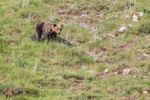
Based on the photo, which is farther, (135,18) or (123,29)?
(135,18)

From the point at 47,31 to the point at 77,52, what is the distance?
1272mm

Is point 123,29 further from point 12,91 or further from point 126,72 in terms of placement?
point 12,91

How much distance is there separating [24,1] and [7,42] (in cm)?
409

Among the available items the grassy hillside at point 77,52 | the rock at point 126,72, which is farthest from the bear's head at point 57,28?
the rock at point 126,72

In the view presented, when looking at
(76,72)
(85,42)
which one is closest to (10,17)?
(85,42)

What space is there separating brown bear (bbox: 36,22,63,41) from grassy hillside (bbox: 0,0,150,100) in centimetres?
32

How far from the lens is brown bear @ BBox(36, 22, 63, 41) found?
14.8 m

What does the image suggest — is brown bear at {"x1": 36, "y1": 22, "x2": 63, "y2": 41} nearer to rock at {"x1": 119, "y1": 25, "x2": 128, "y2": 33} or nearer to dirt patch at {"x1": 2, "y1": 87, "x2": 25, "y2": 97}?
rock at {"x1": 119, "y1": 25, "x2": 128, "y2": 33}

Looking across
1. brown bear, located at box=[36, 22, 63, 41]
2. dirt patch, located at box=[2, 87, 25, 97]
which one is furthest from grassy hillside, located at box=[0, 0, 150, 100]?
brown bear, located at box=[36, 22, 63, 41]

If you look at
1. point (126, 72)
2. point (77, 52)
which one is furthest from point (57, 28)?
point (126, 72)

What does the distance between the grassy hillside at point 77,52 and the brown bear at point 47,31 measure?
0.32 m

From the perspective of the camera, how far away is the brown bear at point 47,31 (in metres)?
14.8

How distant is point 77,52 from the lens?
1402 centimetres

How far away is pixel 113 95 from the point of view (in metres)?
11.0
